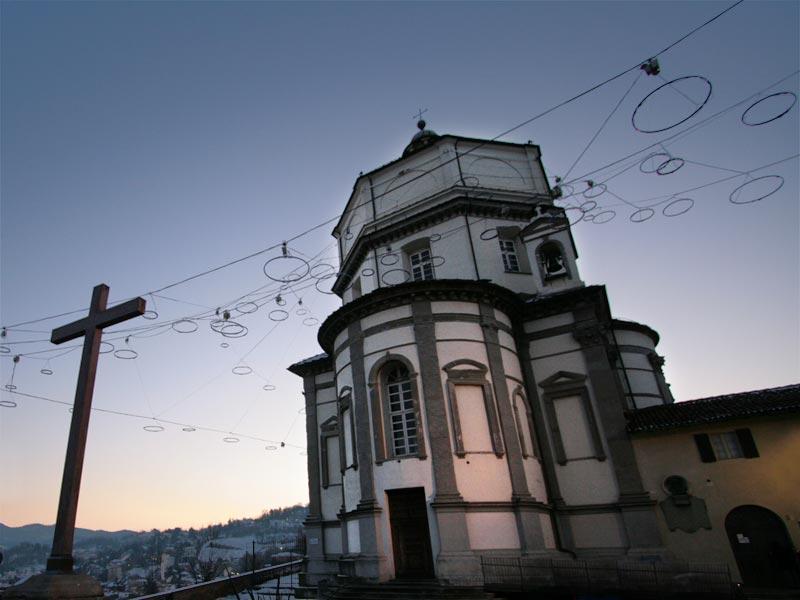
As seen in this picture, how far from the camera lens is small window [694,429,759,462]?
16.0 meters

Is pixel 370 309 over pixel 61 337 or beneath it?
over

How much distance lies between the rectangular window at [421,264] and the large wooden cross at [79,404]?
14229 millimetres

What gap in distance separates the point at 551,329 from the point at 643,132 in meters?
11.8

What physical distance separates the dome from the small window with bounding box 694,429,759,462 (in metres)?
17.7

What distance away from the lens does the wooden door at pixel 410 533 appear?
49.5 ft

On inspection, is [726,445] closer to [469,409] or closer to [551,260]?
[469,409]

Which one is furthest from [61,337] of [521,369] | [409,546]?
[521,369]

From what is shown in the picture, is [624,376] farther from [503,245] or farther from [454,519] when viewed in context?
[454,519]

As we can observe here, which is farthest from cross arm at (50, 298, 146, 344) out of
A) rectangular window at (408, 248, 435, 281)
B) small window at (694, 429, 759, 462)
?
small window at (694, 429, 759, 462)

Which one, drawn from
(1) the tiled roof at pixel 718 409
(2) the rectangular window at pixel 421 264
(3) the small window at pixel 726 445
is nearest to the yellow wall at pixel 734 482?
(3) the small window at pixel 726 445

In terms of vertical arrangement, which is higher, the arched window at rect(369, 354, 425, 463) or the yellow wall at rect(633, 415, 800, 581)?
the arched window at rect(369, 354, 425, 463)

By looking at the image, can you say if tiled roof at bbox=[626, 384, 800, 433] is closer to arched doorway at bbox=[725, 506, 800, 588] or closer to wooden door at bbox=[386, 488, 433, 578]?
arched doorway at bbox=[725, 506, 800, 588]

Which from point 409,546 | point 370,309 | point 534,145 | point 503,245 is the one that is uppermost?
point 534,145

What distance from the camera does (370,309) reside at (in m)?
18.7
